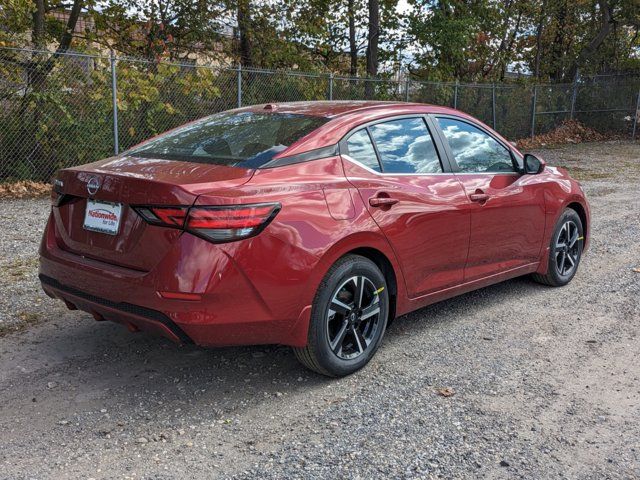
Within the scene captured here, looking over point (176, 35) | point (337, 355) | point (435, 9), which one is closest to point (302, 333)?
point (337, 355)

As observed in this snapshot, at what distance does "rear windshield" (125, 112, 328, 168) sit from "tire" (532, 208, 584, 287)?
8.82 ft

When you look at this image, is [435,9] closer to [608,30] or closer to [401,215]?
[608,30]

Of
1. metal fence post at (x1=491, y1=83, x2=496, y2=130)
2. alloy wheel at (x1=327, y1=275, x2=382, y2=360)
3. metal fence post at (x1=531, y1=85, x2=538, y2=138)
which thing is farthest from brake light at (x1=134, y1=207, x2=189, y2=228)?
metal fence post at (x1=531, y1=85, x2=538, y2=138)

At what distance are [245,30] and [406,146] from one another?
1410cm

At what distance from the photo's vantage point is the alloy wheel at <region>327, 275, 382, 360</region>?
3938 millimetres

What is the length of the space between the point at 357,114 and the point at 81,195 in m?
1.80

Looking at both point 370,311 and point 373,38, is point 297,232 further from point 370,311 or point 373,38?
point 373,38

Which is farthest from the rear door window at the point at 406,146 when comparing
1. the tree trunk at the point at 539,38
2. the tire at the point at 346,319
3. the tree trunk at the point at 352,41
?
the tree trunk at the point at 539,38

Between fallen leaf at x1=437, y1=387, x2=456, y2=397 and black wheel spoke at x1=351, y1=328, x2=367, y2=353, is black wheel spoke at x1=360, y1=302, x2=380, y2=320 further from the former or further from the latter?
fallen leaf at x1=437, y1=387, x2=456, y2=397

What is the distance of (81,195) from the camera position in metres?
3.77

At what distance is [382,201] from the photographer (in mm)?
4121

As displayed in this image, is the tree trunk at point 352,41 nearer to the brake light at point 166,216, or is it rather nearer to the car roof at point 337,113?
the car roof at point 337,113

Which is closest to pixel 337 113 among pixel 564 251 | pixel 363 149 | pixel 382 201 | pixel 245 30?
pixel 363 149

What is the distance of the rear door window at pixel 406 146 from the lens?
439 cm
